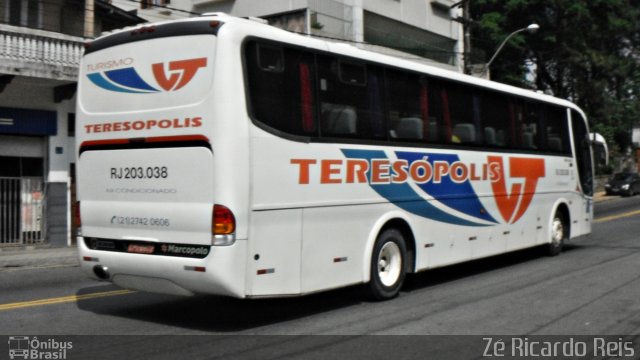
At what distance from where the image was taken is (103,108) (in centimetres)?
761

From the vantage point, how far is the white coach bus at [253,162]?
22.0 ft

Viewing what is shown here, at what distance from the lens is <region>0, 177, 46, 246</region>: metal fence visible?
18375 mm

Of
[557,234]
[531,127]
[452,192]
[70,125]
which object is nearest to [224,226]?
[452,192]

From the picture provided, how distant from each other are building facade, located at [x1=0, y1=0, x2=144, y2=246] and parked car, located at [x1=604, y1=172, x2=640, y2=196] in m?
31.4

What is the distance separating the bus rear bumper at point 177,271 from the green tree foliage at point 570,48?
33924 millimetres

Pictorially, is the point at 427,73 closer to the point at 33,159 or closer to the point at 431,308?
the point at 431,308

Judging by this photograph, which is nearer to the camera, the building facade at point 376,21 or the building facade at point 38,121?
the building facade at point 38,121

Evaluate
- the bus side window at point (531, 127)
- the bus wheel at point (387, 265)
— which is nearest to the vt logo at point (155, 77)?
the bus wheel at point (387, 265)

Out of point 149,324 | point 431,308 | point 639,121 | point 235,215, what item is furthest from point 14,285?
point 639,121

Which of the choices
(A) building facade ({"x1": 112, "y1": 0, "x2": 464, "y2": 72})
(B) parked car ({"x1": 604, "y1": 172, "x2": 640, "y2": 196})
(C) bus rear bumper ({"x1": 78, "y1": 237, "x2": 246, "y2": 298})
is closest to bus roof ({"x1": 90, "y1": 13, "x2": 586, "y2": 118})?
(C) bus rear bumper ({"x1": 78, "y1": 237, "x2": 246, "y2": 298})

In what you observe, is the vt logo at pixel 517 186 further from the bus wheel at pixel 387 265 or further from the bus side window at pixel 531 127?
the bus wheel at pixel 387 265

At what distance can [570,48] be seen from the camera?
40875mm

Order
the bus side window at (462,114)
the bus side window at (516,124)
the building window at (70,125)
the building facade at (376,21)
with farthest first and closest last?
the building facade at (376,21)
the building window at (70,125)
the bus side window at (516,124)
the bus side window at (462,114)

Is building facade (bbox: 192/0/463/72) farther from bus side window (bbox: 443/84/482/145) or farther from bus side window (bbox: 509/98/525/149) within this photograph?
bus side window (bbox: 443/84/482/145)
